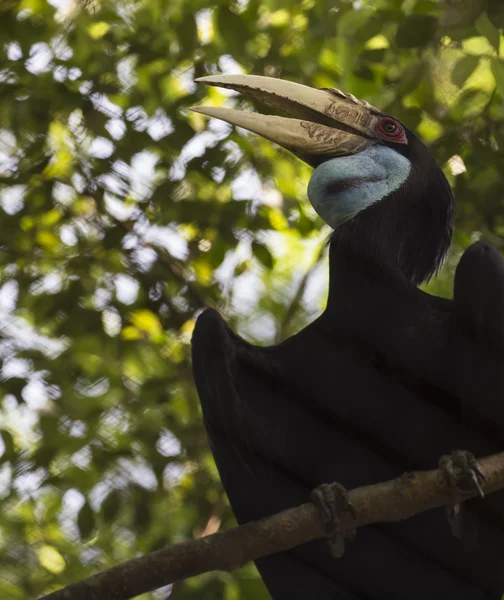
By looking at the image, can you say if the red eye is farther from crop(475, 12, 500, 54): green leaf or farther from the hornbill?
crop(475, 12, 500, 54): green leaf

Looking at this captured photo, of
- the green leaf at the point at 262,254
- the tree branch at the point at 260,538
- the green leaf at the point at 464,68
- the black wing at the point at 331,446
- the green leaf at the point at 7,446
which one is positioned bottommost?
the green leaf at the point at 7,446

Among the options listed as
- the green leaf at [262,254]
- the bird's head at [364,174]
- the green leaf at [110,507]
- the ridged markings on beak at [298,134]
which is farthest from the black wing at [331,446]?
the green leaf at [262,254]

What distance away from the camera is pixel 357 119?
204cm

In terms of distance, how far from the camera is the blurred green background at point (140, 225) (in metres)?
2.56

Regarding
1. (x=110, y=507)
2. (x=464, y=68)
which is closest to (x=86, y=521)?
(x=110, y=507)

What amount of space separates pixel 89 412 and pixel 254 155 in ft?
2.79

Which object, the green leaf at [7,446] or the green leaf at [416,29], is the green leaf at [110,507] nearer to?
the green leaf at [7,446]

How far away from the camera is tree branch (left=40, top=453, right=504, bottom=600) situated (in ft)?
4.33

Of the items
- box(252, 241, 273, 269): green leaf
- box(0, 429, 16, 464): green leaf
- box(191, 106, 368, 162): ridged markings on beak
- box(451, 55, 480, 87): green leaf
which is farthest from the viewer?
box(252, 241, 273, 269): green leaf

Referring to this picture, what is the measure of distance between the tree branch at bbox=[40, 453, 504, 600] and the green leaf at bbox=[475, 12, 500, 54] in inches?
34.1

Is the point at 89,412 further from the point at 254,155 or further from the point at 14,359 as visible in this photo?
the point at 254,155

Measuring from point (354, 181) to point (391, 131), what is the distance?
0.60ft

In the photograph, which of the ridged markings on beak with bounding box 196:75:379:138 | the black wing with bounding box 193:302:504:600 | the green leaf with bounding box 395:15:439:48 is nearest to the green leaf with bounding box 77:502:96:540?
the black wing with bounding box 193:302:504:600

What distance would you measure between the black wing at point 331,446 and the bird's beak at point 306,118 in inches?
14.3
